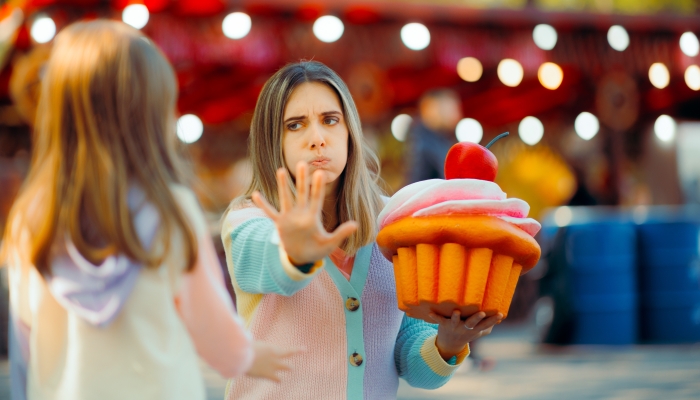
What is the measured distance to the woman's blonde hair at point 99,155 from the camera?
5.16ft

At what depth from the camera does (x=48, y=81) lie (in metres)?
1.67

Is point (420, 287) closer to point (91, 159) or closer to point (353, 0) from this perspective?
point (91, 159)

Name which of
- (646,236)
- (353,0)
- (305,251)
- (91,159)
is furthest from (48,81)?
(353,0)

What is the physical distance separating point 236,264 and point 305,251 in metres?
0.33

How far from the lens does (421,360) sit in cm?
217

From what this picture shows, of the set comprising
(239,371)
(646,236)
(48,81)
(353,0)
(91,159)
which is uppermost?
(353,0)

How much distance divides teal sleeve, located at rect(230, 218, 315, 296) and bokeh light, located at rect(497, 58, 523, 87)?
8228mm

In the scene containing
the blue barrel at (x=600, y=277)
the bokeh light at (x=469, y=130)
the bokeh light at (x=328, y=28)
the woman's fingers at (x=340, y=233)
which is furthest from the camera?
the bokeh light at (x=469, y=130)

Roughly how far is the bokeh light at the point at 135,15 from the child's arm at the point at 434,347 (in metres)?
6.22

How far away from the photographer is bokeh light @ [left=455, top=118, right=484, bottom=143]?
1245cm

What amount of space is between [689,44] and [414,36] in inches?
144

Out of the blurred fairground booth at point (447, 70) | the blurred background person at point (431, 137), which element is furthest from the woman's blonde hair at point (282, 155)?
the blurred fairground booth at point (447, 70)

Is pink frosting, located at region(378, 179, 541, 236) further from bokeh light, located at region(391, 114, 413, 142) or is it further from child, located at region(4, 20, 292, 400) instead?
bokeh light, located at region(391, 114, 413, 142)

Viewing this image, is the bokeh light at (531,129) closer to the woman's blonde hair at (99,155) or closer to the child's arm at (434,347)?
the child's arm at (434,347)
